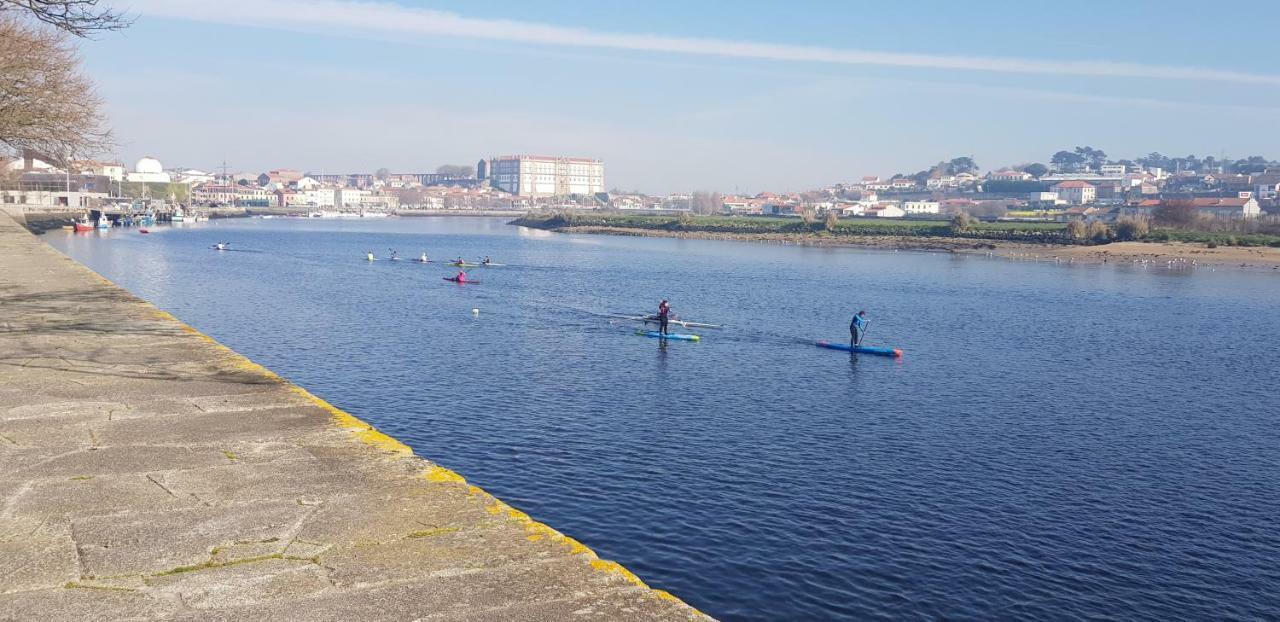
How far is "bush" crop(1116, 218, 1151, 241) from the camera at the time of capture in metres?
145

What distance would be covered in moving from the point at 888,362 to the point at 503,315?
25.6 metres

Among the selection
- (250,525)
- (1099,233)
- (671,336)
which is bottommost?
(671,336)

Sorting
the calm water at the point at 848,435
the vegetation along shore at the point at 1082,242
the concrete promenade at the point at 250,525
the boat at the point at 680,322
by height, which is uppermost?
the vegetation along shore at the point at 1082,242

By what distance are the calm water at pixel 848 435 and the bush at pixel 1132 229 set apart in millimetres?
80128

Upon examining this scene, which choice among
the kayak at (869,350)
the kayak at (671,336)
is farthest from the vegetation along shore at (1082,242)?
the kayak at (671,336)

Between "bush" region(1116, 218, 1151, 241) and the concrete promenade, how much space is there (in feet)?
505

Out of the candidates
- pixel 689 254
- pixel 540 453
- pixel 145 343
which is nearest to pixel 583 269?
pixel 689 254

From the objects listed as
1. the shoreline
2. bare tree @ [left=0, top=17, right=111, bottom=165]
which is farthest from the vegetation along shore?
bare tree @ [left=0, top=17, right=111, bottom=165]

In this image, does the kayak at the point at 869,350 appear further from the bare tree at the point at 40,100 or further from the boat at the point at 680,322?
the bare tree at the point at 40,100

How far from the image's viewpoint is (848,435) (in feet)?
100.0

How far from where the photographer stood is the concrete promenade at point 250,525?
796 cm

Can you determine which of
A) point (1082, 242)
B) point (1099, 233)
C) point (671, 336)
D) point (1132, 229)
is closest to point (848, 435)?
point (671, 336)

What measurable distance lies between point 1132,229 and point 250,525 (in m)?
159

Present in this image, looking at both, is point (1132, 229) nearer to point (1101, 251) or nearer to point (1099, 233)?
point (1099, 233)
